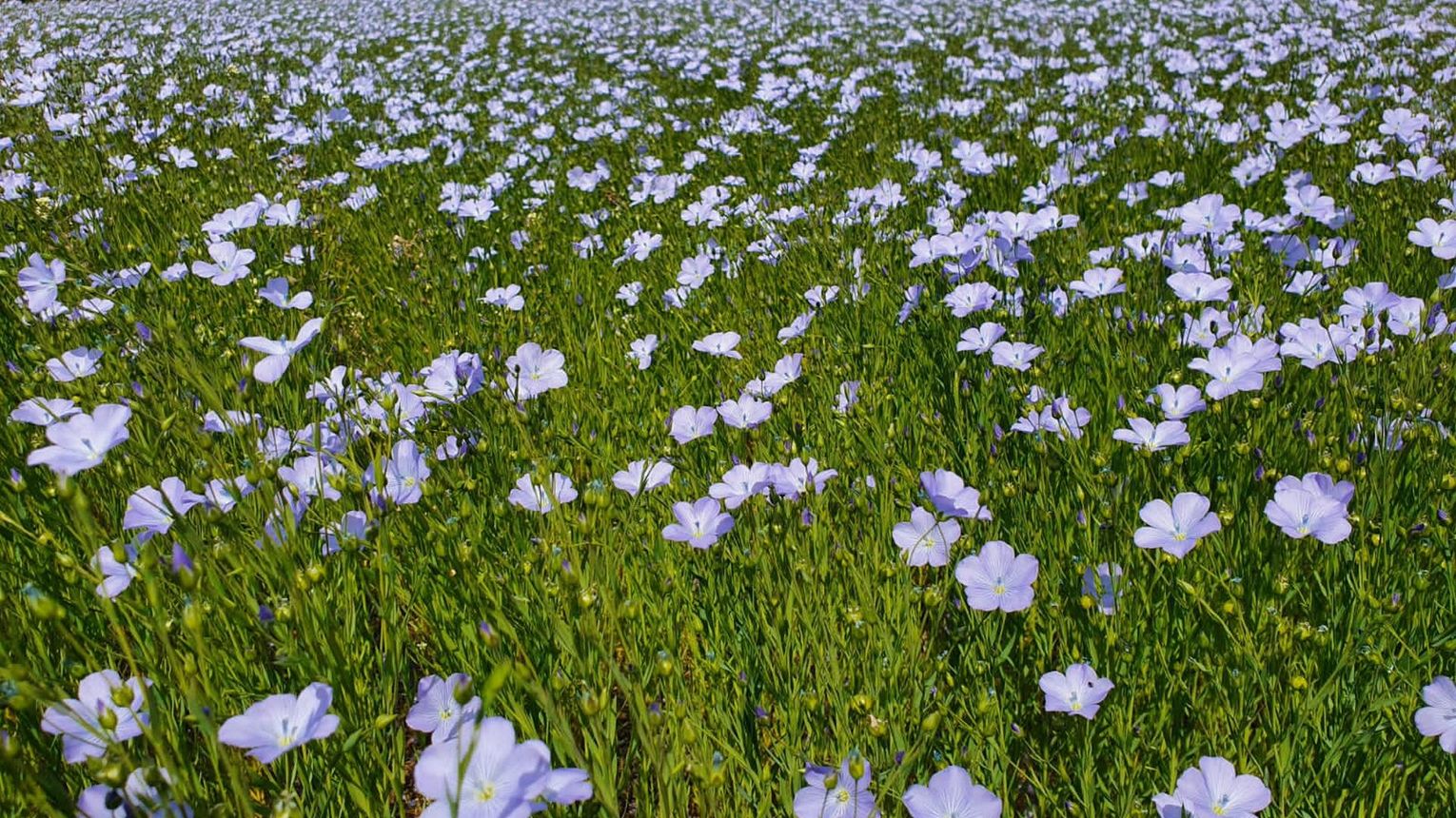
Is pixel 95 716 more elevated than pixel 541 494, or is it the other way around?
pixel 95 716

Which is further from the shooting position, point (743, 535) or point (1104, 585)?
point (743, 535)

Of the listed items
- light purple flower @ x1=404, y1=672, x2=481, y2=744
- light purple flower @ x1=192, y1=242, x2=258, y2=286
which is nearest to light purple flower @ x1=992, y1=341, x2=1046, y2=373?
light purple flower @ x1=404, y1=672, x2=481, y2=744

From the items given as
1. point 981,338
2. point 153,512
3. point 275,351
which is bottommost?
point 981,338

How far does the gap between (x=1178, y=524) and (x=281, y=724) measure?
153cm

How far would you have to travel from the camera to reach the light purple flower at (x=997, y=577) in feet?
4.85

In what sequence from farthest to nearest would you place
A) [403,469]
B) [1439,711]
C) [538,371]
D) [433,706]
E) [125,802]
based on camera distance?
[538,371]
[403,469]
[433,706]
[1439,711]
[125,802]

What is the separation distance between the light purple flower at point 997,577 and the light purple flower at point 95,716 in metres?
1.25

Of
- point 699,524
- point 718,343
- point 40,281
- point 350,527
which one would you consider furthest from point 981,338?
point 40,281

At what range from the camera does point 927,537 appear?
5.58 feet

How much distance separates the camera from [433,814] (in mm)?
959

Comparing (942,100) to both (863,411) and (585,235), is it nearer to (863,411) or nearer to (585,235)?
(585,235)

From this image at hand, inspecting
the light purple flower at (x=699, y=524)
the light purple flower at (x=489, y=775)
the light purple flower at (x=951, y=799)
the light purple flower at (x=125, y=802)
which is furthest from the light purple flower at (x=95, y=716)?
the light purple flower at (x=951, y=799)

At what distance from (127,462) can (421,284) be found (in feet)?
5.53

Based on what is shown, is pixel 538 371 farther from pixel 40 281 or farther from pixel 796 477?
pixel 40 281
